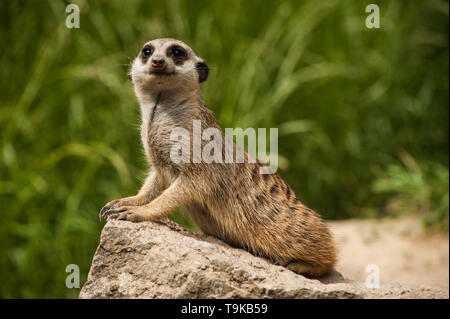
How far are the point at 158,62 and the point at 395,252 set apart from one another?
257 centimetres

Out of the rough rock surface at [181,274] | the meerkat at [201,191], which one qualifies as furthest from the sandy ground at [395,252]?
the rough rock surface at [181,274]

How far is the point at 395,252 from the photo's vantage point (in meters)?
3.90

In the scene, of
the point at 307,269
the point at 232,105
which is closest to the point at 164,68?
the point at 307,269

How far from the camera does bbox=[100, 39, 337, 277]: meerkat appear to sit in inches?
82.2

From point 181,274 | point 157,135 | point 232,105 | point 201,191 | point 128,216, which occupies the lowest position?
point 181,274

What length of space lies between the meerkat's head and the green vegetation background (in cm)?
155

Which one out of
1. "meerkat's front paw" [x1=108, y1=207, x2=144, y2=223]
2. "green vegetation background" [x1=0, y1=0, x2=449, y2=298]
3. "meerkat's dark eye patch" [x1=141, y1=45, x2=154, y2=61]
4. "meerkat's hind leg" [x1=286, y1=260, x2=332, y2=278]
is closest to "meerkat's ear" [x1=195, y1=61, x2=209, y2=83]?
"meerkat's dark eye patch" [x1=141, y1=45, x2=154, y2=61]

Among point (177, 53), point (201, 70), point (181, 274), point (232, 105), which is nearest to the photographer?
point (181, 274)

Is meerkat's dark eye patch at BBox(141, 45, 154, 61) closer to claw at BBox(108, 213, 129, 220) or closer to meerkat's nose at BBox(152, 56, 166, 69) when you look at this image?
meerkat's nose at BBox(152, 56, 166, 69)

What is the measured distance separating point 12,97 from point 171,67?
8.22ft

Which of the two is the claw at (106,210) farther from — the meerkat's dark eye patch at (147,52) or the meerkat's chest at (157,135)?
the meerkat's dark eye patch at (147,52)

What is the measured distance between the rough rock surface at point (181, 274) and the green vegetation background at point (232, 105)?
1694 millimetres

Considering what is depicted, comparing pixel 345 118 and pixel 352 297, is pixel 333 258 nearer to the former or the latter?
pixel 352 297

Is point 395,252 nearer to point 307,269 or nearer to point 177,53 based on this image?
point 307,269
